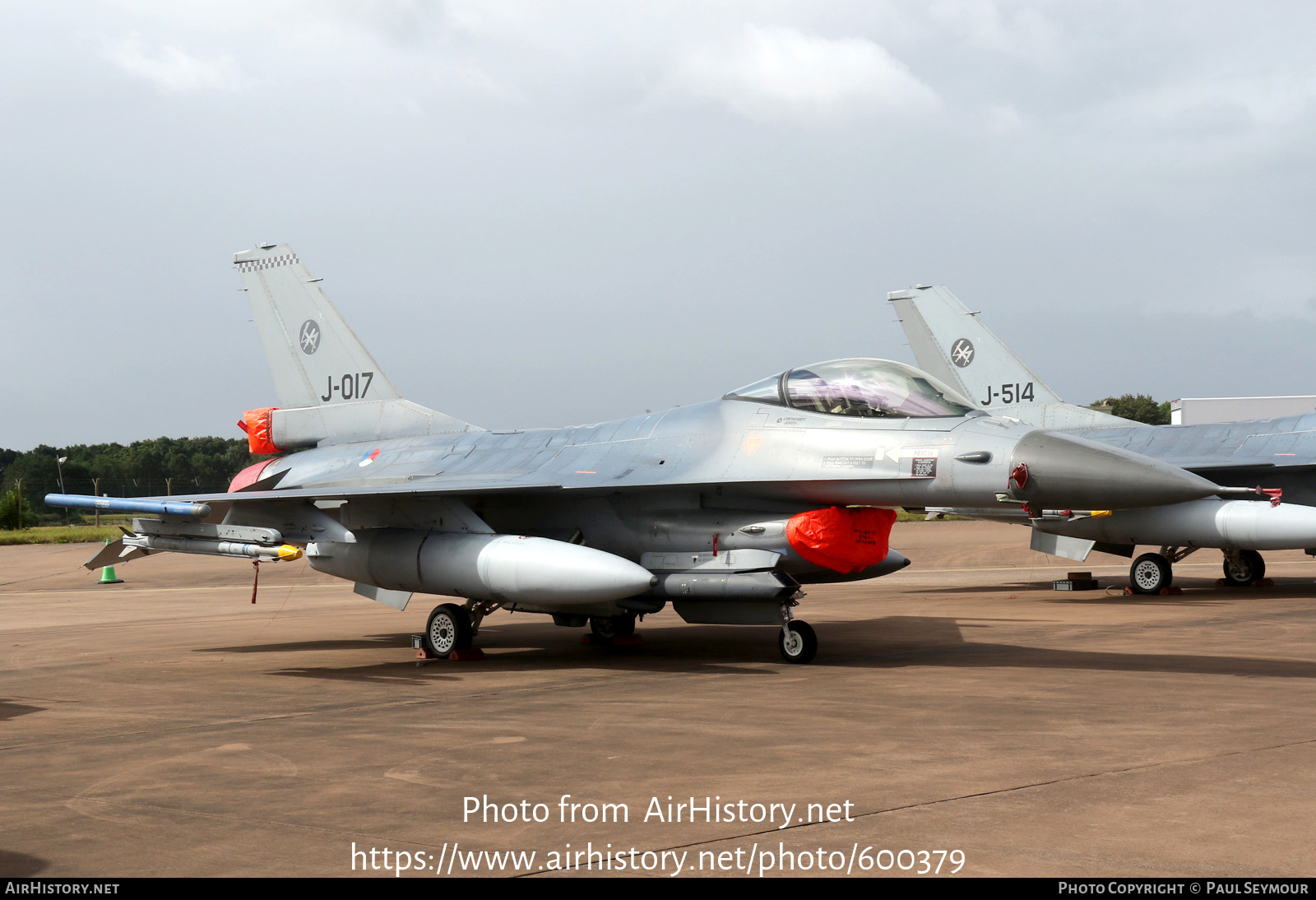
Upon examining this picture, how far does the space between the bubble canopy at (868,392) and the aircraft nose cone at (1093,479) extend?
0.97 m

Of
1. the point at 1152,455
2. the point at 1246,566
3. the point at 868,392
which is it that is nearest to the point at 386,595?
the point at 868,392

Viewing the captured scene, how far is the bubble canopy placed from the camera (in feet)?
32.3

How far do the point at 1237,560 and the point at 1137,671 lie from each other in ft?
37.7

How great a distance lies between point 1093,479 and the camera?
28.7 feet

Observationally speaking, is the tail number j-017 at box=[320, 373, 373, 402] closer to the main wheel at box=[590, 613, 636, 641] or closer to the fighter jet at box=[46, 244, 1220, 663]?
the fighter jet at box=[46, 244, 1220, 663]

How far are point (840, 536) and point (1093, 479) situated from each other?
2170 mm

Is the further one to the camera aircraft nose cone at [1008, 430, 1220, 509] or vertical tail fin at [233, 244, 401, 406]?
vertical tail fin at [233, 244, 401, 406]

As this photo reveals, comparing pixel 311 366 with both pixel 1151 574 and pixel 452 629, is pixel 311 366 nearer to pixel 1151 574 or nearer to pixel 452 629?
pixel 452 629

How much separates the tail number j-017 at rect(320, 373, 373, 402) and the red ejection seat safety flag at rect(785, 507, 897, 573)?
6.40m

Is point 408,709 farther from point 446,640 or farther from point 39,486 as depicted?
point 39,486

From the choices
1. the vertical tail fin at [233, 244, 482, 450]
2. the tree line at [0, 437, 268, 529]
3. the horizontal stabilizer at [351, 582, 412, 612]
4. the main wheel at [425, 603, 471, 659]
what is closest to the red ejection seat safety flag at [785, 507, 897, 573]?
the main wheel at [425, 603, 471, 659]

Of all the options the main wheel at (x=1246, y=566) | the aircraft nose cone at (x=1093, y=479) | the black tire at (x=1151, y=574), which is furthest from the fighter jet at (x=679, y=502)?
the main wheel at (x=1246, y=566)
